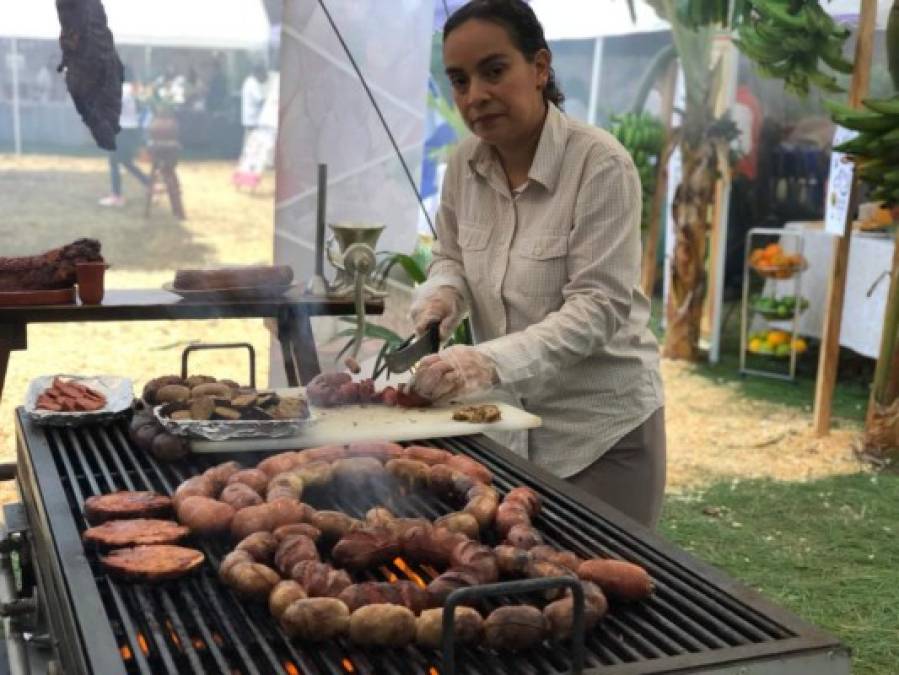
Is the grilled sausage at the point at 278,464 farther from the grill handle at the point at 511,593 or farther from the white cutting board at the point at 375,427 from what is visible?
the grill handle at the point at 511,593

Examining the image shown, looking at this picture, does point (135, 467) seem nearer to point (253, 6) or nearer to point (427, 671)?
point (427, 671)

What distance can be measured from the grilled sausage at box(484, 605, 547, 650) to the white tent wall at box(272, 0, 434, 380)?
3.74m

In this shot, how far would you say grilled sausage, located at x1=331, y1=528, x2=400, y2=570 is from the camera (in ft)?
7.07

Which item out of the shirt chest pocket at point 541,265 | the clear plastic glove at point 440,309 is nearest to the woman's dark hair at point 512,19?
the shirt chest pocket at point 541,265

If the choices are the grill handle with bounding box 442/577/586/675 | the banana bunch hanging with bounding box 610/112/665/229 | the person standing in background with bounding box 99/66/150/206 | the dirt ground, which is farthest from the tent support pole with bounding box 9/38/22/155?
the grill handle with bounding box 442/577/586/675

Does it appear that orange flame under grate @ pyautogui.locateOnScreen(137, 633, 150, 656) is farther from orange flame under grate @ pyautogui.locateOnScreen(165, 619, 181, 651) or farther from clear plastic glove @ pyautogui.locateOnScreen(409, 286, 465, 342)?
clear plastic glove @ pyautogui.locateOnScreen(409, 286, 465, 342)

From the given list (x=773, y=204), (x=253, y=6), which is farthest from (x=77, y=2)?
(x=773, y=204)

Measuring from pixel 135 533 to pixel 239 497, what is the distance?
25cm

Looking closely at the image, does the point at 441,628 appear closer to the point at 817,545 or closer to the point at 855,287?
the point at 817,545

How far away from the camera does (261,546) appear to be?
84.9 inches

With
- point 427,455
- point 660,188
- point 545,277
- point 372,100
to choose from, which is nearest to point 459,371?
point 427,455

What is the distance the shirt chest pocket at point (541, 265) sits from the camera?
307 cm

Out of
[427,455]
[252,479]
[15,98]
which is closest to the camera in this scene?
[252,479]

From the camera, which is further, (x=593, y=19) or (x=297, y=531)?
(x=593, y=19)
